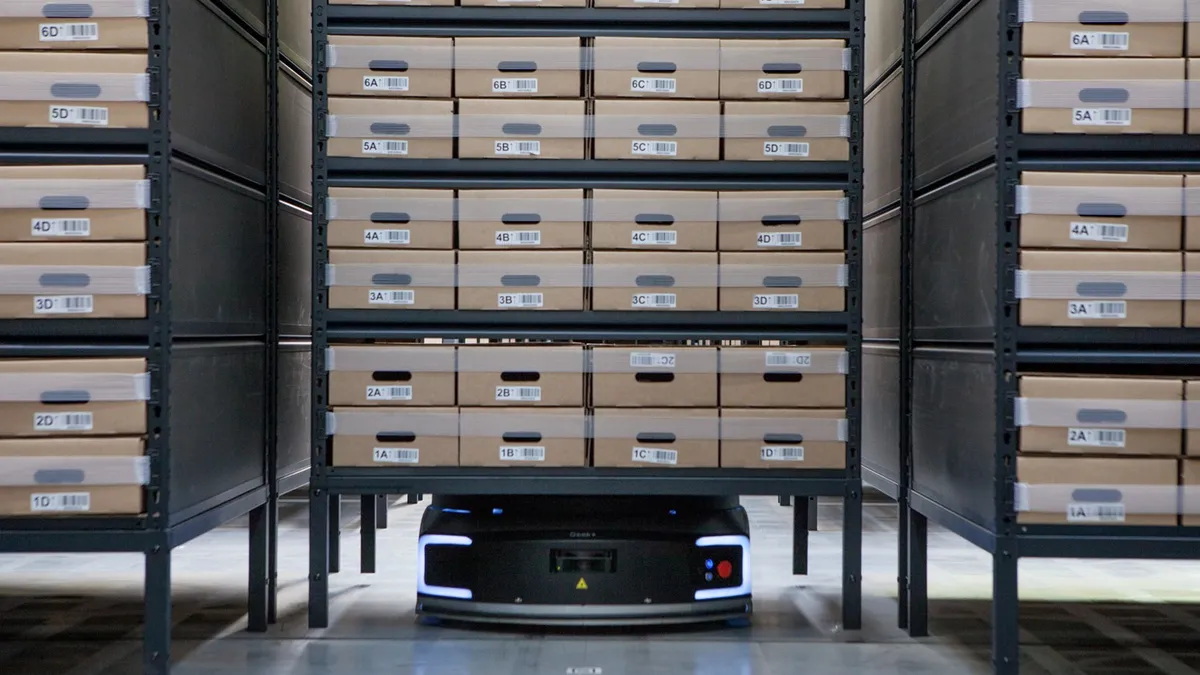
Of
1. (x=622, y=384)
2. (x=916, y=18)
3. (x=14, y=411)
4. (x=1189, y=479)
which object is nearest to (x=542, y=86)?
(x=622, y=384)

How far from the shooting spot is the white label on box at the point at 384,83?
4.06 meters

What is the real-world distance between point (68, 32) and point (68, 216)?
0.56 meters

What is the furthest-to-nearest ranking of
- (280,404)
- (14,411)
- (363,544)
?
(363,544) → (280,404) → (14,411)

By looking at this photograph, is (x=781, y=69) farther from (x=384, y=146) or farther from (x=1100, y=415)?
(x=1100, y=415)

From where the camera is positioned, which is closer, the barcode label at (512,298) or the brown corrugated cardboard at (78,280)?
the brown corrugated cardboard at (78,280)

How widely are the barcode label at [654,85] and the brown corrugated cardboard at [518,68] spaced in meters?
0.22

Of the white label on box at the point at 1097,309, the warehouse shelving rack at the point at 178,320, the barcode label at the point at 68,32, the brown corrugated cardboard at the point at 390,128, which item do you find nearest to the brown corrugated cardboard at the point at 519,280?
the brown corrugated cardboard at the point at 390,128

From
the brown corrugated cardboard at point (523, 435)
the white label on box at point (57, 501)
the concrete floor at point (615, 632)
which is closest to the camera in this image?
the white label on box at point (57, 501)

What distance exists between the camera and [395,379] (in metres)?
4.04

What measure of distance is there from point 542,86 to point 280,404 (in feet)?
5.40

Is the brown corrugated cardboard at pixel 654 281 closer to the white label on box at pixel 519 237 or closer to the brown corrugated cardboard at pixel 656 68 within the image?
the white label on box at pixel 519 237

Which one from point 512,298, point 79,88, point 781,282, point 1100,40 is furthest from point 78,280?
point 1100,40

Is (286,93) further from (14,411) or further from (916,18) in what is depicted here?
(916,18)

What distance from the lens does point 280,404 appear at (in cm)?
441
